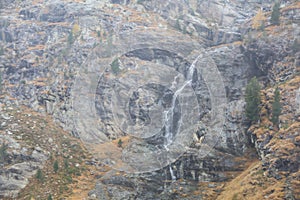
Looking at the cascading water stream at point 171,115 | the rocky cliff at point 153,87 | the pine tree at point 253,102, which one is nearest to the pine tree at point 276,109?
the rocky cliff at point 153,87

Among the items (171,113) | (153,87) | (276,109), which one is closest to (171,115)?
(171,113)

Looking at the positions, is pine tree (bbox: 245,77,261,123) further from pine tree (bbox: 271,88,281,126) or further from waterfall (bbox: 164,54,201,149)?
waterfall (bbox: 164,54,201,149)

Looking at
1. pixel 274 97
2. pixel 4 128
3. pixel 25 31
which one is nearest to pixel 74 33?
pixel 25 31

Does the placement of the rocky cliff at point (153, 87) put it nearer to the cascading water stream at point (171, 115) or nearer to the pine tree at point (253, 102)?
the cascading water stream at point (171, 115)

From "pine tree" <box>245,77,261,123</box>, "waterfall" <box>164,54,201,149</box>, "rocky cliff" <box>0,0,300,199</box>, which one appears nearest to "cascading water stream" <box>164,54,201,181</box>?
"waterfall" <box>164,54,201,149</box>

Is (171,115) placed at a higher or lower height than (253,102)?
lower

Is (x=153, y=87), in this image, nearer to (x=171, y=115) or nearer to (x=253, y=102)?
(x=171, y=115)

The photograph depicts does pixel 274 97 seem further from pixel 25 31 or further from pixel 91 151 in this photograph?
pixel 25 31
